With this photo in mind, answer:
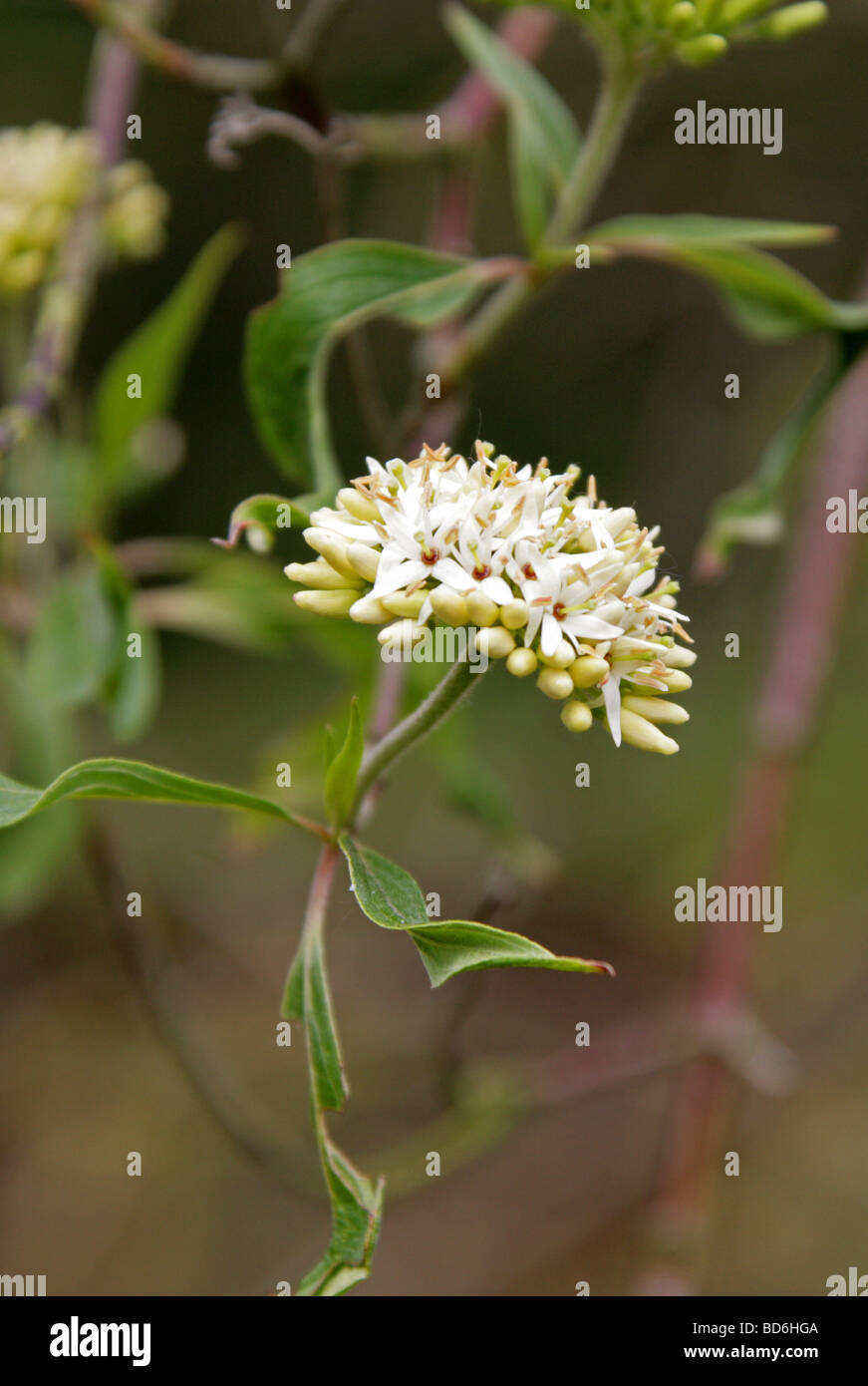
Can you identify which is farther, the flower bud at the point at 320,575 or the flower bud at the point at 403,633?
the flower bud at the point at 320,575

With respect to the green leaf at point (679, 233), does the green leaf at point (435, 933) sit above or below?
below

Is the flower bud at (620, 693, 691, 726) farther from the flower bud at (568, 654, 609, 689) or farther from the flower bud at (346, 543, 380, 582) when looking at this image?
the flower bud at (346, 543, 380, 582)

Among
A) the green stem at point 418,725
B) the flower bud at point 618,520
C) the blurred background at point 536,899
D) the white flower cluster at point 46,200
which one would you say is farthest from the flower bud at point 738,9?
the blurred background at point 536,899

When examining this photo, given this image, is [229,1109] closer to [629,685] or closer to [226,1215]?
[226,1215]

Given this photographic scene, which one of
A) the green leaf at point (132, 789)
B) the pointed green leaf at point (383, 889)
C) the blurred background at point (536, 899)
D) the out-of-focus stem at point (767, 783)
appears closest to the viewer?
the pointed green leaf at point (383, 889)

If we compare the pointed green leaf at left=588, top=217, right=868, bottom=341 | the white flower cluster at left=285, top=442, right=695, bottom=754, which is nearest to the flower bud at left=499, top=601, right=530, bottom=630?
the white flower cluster at left=285, top=442, right=695, bottom=754

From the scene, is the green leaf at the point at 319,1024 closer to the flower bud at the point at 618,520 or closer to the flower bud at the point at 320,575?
the flower bud at the point at 320,575

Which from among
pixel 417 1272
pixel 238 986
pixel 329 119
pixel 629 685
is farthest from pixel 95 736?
pixel 629 685
